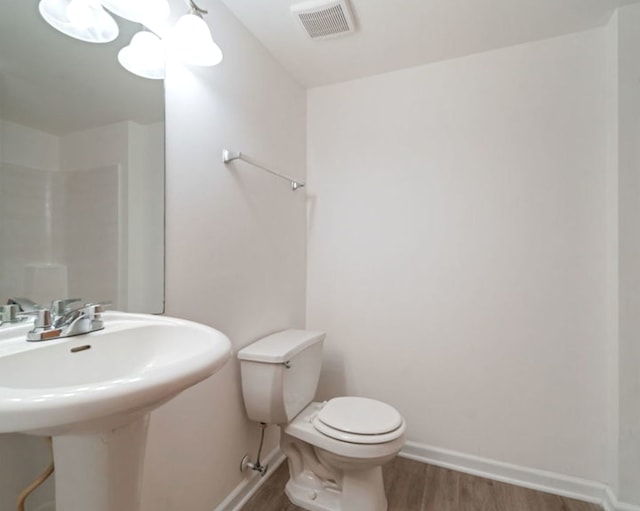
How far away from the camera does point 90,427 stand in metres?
0.55

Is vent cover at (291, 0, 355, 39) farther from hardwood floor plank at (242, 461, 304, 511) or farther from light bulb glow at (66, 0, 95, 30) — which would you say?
hardwood floor plank at (242, 461, 304, 511)

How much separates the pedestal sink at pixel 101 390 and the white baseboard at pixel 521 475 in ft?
5.03

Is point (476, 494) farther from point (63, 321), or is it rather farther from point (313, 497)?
point (63, 321)

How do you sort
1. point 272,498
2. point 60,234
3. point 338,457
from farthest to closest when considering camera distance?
point 272,498
point 338,457
point 60,234

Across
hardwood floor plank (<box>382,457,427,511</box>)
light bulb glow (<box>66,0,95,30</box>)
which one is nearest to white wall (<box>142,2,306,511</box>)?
light bulb glow (<box>66,0,95,30</box>)

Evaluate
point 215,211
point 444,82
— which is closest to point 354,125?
point 444,82

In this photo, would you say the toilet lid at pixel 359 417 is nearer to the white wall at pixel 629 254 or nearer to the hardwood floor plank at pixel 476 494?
the hardwood floor plank at pixel 476 494

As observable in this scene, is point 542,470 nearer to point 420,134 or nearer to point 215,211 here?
point 420,134

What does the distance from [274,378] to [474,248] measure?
1207 mm

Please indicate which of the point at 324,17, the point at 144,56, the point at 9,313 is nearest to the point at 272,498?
the point at 9,313

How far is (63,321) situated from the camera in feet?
2.67

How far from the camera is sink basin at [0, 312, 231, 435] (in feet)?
1.44

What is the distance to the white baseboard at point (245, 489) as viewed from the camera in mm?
1356

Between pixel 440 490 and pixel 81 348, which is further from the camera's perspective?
pixel 440 490
